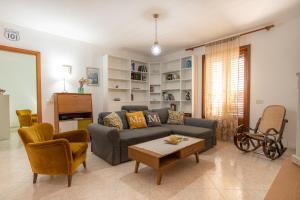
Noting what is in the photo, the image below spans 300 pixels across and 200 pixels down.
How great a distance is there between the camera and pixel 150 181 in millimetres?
2229

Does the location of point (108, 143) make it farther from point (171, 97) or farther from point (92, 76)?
point (171, 97)

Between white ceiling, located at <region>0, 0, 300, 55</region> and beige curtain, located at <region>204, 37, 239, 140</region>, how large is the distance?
1.30ft

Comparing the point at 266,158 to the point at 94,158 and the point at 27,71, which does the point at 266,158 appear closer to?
the point at 94,158

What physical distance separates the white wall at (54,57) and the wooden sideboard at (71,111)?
320 mm

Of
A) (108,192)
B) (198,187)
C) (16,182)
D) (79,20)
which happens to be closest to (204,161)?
(198,187)

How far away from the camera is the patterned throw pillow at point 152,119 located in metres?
3.87

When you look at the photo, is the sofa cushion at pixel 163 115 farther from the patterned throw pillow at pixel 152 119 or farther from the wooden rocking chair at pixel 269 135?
the wooden rocking chair at pixel 269 135

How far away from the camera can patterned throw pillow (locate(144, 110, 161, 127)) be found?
387 cm

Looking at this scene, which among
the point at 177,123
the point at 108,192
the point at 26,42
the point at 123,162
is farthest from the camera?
the point at 177,123

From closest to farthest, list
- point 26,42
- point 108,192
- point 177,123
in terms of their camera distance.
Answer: point 108,192
point 26,42
point 177,123

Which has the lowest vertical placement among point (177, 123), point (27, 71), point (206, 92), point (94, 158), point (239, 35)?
point (94, 158)

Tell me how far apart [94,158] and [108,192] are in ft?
4.05

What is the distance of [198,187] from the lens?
81.0 inches

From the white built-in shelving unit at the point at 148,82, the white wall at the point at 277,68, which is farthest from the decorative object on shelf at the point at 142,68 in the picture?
the white wall at the point at 277,68
